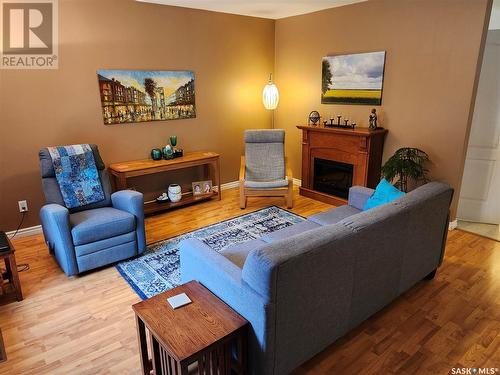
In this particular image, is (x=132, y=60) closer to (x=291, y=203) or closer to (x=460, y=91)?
(x=291, y=203)

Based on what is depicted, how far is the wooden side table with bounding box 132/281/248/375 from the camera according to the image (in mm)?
1443

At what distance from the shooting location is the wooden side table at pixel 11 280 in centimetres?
240

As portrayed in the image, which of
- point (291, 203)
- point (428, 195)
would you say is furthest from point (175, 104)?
point (428, 195)

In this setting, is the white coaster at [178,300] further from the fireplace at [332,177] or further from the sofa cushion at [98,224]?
the fireplace at [332,177]

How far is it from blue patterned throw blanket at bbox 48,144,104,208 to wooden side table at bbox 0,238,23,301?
0.74 m

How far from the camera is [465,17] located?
3234 millimetres

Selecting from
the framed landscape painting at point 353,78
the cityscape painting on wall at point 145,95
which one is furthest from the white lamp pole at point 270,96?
the cityscape painting on wall at point 145,95

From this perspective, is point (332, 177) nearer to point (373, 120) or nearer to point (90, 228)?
point (373, 120)

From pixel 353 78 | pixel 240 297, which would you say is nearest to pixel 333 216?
pixel 240 297

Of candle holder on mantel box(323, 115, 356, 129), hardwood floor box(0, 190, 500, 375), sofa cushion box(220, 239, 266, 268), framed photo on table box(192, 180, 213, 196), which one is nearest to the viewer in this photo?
hardwood floor box(0, 190, 500, 375)

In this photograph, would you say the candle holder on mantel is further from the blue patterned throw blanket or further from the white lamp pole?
the blue patterned throw blanket

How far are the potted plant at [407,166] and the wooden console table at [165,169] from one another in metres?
2.16

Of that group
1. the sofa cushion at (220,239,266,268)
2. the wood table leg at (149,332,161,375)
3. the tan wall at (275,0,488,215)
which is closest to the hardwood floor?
the wood table leg at (149,332,161,375)

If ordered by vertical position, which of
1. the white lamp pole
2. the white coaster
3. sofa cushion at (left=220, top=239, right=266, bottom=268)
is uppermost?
the white lamp pole
